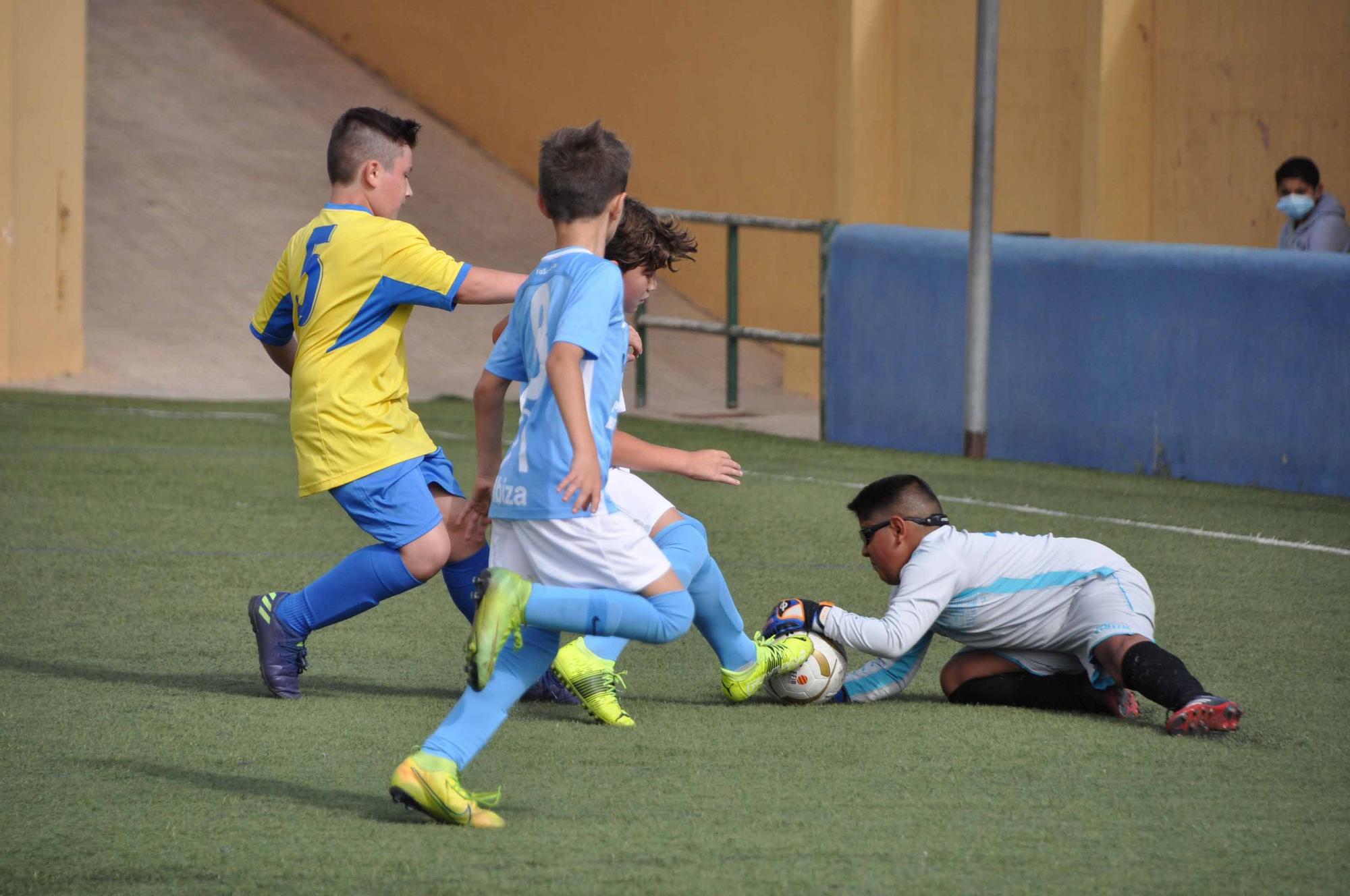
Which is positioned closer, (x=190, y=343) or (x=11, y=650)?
(x=11, y=650)

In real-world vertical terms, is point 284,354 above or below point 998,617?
above

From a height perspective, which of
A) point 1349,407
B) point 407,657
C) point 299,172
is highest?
point 299,172

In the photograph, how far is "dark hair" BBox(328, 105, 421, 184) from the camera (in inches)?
194

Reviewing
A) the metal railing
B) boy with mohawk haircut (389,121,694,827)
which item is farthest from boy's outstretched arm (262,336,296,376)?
the metal railing

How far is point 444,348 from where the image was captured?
50.5 ft

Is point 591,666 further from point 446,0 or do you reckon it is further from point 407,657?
point 446,0

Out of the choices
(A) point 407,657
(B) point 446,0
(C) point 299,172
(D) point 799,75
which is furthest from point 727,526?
(B) point 446,0

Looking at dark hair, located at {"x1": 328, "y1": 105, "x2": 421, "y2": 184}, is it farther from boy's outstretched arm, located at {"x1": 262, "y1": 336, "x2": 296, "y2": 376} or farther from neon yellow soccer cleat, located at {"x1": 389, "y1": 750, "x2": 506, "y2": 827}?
neon yellow soccer cleat, located at {"x1": 389, "y1": 750, "x2": 506, "y2": 827}

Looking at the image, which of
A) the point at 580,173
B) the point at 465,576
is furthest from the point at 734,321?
the point at 580,173

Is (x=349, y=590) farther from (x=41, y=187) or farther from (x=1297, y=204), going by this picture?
(x=41, y=187)

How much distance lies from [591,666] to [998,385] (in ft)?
21.1

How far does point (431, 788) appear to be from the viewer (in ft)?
12.0

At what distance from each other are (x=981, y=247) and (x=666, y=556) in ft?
21.2

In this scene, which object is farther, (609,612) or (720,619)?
(720,619)
